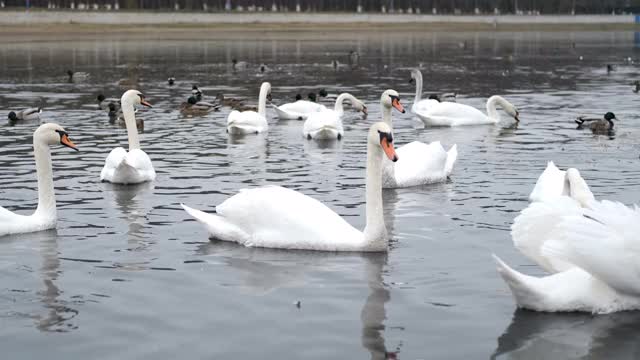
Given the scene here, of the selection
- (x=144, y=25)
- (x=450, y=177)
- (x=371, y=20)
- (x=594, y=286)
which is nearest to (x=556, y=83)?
(x=450, y=177)

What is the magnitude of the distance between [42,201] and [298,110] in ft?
44.5

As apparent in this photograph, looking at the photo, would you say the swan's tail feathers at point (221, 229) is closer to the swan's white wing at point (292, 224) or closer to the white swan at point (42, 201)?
the swan's white wing at point (292, 224)

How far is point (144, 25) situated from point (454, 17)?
45403mm

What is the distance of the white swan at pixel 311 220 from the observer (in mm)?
10875

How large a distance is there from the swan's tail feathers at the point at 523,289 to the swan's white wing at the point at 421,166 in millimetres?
6008

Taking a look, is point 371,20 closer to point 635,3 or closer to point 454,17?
point 454,17

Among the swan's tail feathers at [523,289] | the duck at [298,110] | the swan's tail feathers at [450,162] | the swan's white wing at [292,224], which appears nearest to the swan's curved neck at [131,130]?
the swan's tail feathers at [450,162]

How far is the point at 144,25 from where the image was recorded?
98.5 metres

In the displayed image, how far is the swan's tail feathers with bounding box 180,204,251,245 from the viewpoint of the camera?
37.4 ft

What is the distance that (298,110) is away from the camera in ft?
83.3

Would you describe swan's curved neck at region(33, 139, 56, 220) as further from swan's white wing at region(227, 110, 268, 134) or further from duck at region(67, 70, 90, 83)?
duck at region(67, 70, 90, 83)

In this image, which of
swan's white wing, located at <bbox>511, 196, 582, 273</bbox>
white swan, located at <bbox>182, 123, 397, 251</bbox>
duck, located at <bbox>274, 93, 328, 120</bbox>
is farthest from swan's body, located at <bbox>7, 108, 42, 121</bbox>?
swan's white wing, located at <bbox>511, 196, 582, 273</bbox>

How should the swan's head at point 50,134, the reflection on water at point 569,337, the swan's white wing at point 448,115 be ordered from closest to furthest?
the reflection on water at point 569,337 → the swan's head at point 50,134 → the swan's white wing at point 448,115

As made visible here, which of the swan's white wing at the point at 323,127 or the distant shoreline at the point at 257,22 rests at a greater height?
the distant shoreline at the point at 257,22
